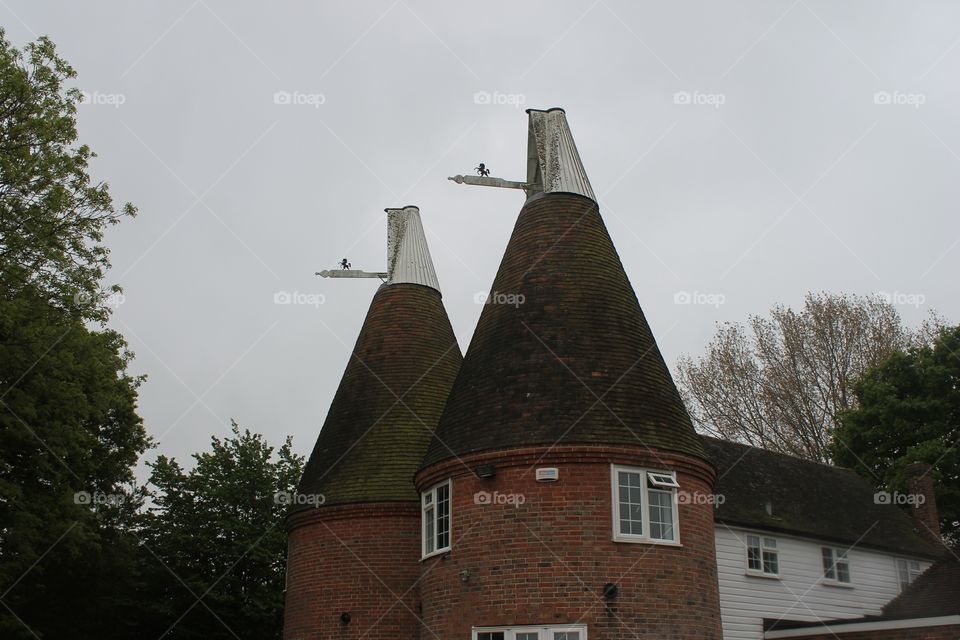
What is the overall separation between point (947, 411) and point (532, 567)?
2236 centimetres

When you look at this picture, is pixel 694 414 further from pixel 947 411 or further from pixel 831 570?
pixel 831 570

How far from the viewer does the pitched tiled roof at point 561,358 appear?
16.8 metres

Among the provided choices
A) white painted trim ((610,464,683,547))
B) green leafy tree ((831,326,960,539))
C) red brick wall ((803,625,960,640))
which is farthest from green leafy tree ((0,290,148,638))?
green leafy tree ((831,326,960,539))

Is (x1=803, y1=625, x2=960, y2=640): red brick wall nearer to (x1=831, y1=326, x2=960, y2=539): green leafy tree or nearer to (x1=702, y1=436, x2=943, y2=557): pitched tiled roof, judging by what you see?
(x1=702, y1=436, x2=943, y2=557): pitched tiled roof

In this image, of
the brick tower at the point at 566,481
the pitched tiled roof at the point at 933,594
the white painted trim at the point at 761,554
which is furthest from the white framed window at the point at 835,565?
the brick tower at the point at 566,481

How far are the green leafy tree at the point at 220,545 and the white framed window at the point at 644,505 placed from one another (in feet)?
57.0

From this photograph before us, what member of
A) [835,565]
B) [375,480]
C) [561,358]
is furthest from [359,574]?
[835,565]

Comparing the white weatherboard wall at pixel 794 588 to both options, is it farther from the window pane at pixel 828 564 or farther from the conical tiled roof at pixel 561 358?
the conical tiled roof at pixel 561 358

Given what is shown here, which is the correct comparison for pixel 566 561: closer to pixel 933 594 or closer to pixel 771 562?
pixel 771 562

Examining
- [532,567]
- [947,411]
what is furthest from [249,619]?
[947,411]

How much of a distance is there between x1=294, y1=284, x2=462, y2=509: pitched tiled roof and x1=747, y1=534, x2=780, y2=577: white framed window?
803 centimetres

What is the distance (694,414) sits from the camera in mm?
39812

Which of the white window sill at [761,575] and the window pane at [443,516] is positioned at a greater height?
the window pane at [443,516]

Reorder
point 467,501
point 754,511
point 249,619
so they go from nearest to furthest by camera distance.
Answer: point 467,501, point 754,511, point 249,619
